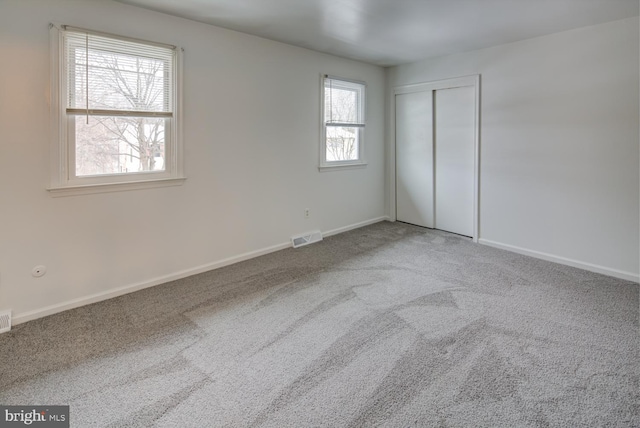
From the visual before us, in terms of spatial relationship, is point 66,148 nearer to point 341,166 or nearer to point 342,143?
point 341,166

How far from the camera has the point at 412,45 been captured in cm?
414

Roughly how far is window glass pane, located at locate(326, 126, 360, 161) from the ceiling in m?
1.15

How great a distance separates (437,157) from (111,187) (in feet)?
13.1

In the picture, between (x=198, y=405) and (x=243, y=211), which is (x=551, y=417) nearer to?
(x=198, y=405)

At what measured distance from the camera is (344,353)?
2211 mm

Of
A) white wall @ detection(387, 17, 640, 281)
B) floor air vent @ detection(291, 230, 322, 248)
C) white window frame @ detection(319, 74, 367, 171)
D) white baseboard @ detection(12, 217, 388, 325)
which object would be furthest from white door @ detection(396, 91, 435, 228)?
white baseboard @ detection(12, 217, 388, 325)

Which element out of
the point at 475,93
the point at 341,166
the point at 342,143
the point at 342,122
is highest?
the point at 475,93

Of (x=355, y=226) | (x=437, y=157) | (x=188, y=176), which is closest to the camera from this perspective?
(x=188, y=176)

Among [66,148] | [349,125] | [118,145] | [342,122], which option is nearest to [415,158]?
[349,125]

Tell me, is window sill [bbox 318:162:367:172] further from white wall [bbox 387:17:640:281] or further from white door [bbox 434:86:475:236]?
white wall [bbox 387:17:640:281]

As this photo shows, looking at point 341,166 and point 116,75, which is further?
point 341,166

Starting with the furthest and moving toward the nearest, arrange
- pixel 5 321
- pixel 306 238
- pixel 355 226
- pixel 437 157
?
pixel 355 226 → pixel 437 157 → pixel 306 238 → pixel 5 321

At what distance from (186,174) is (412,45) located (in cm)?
291

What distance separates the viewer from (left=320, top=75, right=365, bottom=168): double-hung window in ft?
15.4
